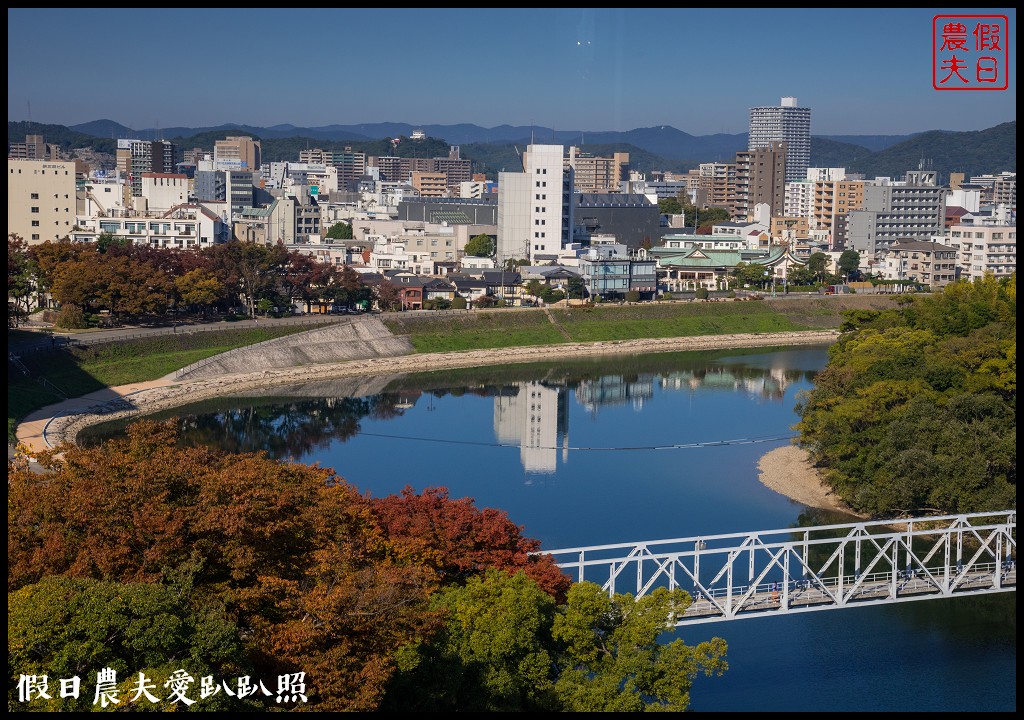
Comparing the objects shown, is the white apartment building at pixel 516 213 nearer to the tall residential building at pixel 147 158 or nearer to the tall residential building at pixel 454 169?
the tall residential building at pixel 147 158

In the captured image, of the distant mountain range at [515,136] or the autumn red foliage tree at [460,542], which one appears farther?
the distant mountain range at [515,136]

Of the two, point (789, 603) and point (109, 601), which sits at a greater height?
point (109, 601)

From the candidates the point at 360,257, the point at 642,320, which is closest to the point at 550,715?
the point at 642,320

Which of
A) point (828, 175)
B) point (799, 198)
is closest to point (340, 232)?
point (799, 198)

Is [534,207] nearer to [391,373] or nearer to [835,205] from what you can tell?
[391,373]

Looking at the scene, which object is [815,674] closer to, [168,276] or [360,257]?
[168,276]

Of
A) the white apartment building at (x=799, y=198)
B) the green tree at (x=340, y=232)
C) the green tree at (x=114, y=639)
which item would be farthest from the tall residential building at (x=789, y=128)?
the green tree at (x=114, y=639)
